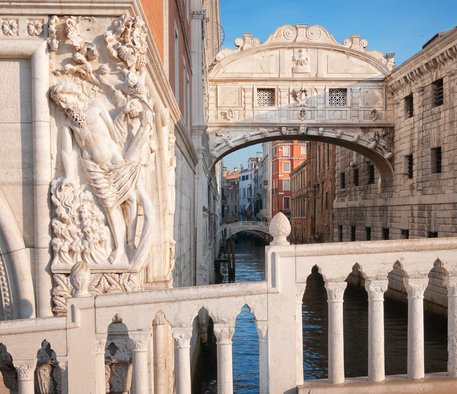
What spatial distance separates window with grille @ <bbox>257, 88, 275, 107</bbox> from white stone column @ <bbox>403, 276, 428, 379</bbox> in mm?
14483

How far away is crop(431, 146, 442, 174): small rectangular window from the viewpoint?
15609 mm

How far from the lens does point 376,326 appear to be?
3.62m

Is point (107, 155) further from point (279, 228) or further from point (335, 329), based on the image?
point (335, 329)

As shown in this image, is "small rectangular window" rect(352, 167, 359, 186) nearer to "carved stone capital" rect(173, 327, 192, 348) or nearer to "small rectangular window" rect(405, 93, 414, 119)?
"small rectangular window" rect(405, 93, 414, 119)

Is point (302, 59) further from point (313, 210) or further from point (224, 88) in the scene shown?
point (313, 210)

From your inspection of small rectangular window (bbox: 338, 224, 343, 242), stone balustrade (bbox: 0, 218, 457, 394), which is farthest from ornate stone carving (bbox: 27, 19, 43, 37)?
small rectangular window (bbox: 338, 224, 343, 242)

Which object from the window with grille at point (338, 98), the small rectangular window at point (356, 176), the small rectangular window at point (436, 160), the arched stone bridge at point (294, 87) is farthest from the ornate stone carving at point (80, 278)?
the small rectangular window at point (356, 176)

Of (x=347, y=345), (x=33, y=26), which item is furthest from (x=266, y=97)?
(x=33, y=26)

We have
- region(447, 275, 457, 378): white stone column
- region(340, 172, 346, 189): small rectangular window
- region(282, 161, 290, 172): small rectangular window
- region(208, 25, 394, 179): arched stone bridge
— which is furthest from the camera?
region(282, 161, 290, 172): small rectangular window

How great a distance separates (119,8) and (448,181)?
12931 millimetres

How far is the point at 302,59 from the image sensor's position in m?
17.4

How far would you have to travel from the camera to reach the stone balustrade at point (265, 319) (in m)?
3.25

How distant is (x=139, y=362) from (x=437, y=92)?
1491 cm

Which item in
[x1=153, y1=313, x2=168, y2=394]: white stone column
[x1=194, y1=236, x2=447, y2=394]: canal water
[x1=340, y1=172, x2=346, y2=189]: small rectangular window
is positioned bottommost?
[x1=194, y1=236, x2=447, y2=394]: canal water
